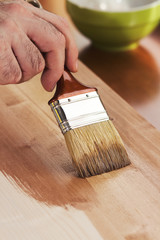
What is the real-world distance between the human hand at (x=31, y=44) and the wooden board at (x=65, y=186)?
15 centimetres

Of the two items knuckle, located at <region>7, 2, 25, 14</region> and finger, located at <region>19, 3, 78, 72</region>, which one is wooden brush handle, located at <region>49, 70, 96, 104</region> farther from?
knuckle, located at <region>7, 2, 25, 14</region>

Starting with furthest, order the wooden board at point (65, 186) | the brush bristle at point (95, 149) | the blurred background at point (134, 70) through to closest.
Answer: the blurred background at point (134, 70)
the brush bristle at point (95, 149)
the wooden board at point (65, 186)

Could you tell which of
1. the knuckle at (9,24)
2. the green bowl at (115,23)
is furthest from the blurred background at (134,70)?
the knuckle at (9,24)

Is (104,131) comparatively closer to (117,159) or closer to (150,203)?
(117,159)

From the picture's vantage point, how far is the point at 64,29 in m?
1.07

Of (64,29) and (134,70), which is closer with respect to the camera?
(64,29)

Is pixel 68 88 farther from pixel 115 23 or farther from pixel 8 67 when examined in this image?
pixel 115 23

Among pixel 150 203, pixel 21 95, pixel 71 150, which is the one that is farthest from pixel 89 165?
Answer: pixel 21 95

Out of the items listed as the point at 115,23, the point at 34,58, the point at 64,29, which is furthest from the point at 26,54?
Result: the point at 115,23

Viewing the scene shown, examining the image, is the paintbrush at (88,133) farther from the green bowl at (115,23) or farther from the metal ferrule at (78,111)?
the green bowl at (115,23)

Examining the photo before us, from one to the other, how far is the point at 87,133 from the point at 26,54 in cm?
21

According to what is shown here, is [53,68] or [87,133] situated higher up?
[53,68]

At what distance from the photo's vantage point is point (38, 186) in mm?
995

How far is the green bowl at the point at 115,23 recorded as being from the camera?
1.49 meters
